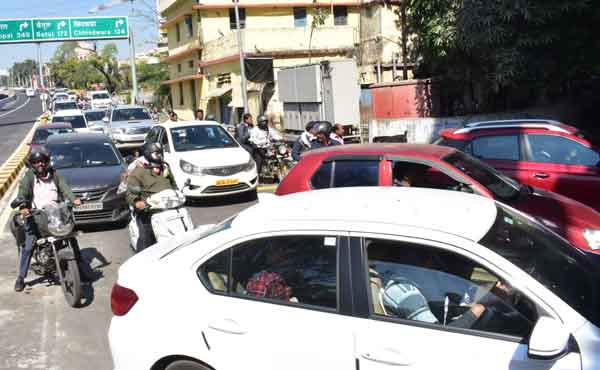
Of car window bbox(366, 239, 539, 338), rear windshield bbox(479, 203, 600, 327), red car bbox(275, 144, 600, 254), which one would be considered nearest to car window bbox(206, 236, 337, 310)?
car window bbox(366, 239, 539, 338)

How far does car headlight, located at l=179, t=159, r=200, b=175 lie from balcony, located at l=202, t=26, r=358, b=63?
1729cm

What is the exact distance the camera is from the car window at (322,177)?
→ 6754mm

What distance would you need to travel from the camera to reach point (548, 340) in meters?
2.70

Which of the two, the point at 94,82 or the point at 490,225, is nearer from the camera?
the point at 490,225

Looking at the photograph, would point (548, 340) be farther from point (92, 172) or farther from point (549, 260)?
point (92, 172)

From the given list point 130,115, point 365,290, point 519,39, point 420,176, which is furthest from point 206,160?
point 130,115

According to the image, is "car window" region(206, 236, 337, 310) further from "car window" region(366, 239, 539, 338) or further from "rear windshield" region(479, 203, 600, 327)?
"rear windshield" region(479, 203, 600, 327)

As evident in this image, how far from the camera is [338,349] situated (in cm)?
325

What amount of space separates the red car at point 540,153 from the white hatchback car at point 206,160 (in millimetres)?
5101

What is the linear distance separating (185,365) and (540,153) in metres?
5.91

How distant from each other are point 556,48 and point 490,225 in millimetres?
11970

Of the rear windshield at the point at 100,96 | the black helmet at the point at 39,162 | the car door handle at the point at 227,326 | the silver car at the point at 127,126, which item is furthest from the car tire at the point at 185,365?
the rear windshield at the point at 100,96

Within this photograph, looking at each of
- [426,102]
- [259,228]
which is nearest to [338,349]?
[259,228]

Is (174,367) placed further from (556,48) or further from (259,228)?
(556,48)
